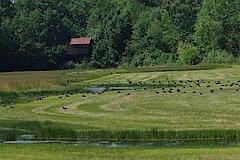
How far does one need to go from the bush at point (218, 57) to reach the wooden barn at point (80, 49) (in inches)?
1700

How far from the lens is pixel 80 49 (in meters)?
158

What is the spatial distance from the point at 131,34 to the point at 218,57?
38.3 meters

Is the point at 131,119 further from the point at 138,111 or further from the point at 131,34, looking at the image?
the point at 131,34

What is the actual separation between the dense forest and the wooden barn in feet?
8.27

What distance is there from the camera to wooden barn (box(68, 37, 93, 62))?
15825 cm

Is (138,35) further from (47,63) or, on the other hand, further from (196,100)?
(196,100)

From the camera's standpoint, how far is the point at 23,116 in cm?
3750

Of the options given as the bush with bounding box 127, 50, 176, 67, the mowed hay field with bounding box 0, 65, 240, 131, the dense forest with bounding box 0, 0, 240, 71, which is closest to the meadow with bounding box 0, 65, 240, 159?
the mowed hay field with bounding box 0, 65, 240, 131

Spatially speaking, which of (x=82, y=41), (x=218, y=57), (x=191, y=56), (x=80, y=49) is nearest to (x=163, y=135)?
(x=218, y=57)

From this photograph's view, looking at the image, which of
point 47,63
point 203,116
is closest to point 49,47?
point 47,63

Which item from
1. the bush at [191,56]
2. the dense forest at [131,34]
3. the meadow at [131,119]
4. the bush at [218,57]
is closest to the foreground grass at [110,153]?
the meadow at [131,119]

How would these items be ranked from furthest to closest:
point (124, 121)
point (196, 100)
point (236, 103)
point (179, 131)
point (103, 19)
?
point (103, 19)
point (196, 100)
point (236, 103)
point (124, 121)
point (179, 131)

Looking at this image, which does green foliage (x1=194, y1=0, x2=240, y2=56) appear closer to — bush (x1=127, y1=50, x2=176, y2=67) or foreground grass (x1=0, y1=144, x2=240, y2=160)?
bush (x1=127, y1=50, x2=176, y2=67)

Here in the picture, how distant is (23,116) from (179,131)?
13702mm
